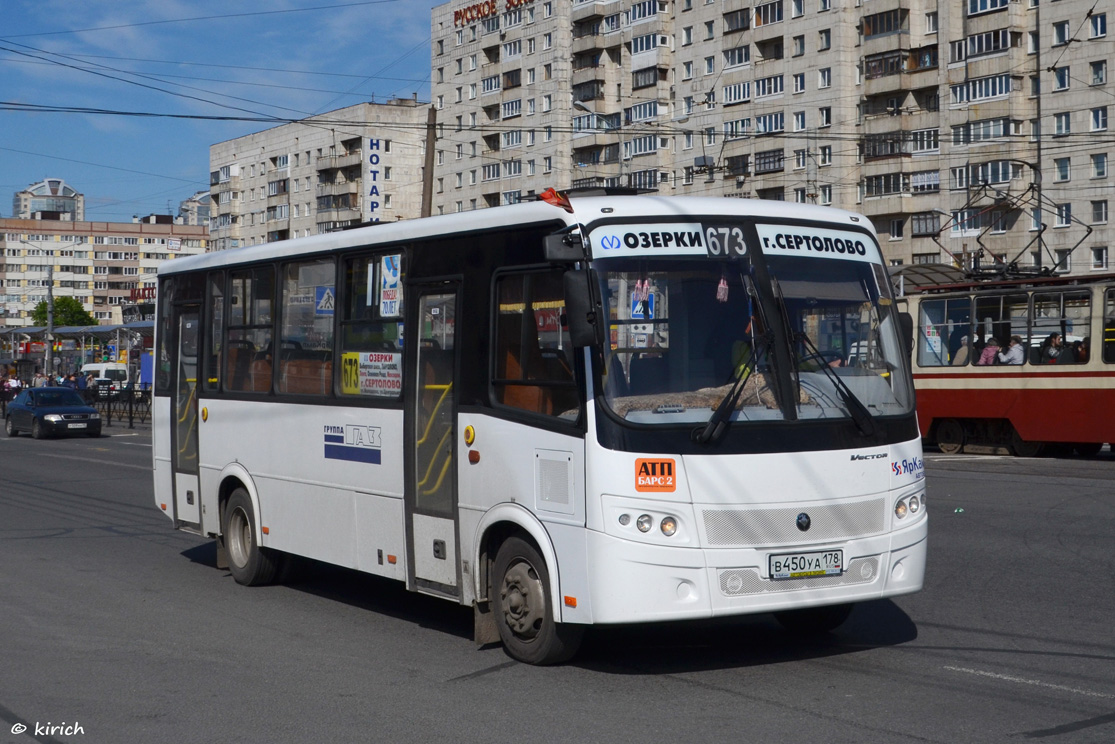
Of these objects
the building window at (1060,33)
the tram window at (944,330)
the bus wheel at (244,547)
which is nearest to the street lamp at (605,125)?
the building window at (1060,33)

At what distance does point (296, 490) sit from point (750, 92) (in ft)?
214

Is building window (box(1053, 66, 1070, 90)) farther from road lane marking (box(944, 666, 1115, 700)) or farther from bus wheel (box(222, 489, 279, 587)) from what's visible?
road lane marking (box(944, 666, 1115, 700))

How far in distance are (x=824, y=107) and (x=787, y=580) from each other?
212 ft

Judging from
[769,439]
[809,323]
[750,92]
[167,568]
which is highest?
[750,92]

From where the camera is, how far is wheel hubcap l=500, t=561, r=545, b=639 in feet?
23.5

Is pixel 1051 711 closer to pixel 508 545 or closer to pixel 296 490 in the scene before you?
pixel 508 545

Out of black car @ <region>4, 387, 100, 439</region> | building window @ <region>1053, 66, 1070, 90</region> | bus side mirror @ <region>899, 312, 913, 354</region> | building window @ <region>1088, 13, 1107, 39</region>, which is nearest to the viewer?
bus side mirror @ <region>899, 312, 913, 354</region>

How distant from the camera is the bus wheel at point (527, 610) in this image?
709 cm

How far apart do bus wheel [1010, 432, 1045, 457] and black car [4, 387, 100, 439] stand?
24.3 m

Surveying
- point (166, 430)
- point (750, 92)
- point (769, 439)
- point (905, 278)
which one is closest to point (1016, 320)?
point (905, 278)

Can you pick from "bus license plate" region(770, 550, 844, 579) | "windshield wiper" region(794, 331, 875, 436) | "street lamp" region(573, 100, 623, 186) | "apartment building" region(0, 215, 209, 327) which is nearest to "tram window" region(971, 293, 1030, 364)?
"windshield wiper" region(794, 331, 875, 436)

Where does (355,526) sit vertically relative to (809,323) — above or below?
below

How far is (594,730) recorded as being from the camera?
593 centimetres

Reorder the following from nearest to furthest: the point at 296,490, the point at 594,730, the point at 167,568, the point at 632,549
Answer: the point at 594,730, the point at 632,549, the point at 296,490, the point at 167,568
